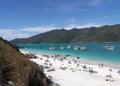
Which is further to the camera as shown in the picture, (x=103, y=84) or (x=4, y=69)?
(x=103, y=84)

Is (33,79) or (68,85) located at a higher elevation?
(33,79)

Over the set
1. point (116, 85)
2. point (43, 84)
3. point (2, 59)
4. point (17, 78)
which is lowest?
point (116, 85)

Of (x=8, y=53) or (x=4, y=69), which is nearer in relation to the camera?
(x=4, y=69)

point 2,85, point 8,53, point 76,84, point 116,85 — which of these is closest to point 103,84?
point 116,85

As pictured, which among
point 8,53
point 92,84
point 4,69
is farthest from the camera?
point 92,84

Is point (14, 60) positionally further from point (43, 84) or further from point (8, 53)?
point (43, 84)

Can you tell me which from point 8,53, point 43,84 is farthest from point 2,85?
point 43,84

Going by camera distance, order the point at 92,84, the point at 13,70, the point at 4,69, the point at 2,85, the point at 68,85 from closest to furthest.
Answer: the point at 2,85, the point at 4,69, the point at 13,70, the point at 68,85, the point at 92,84

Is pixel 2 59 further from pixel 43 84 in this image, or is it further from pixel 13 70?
pixel 43 84

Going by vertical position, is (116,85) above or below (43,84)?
below

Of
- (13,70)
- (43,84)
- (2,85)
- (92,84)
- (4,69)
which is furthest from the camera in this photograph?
(92,84)
